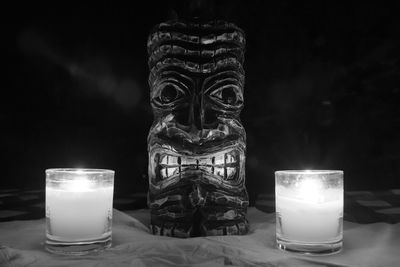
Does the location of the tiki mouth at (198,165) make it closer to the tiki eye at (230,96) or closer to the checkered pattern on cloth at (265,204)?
the tiki eye at (230,96)

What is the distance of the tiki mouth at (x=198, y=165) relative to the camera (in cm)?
132

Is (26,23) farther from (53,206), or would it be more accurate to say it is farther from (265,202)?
(265,202)

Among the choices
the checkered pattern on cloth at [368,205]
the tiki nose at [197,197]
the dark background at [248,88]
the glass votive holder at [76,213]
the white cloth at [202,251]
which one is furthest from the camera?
the dark background at [248,88]

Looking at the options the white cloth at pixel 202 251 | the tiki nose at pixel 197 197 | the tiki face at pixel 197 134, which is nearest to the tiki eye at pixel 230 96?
the tiki face at pixel 197 134

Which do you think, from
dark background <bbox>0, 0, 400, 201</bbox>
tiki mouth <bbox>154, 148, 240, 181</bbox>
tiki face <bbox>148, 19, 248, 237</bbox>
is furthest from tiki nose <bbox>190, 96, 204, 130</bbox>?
dark background <bbox>0, 0, 400, 201</bbox>

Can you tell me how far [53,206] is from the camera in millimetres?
1102

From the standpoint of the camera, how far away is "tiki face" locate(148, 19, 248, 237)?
1.30 metres

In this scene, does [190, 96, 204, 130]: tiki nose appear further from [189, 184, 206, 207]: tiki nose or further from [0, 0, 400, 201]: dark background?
[0, 0, 400, 201]: dark background

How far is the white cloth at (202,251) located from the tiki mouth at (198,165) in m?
0.20

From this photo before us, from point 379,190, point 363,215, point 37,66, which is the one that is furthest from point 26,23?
point 379,190

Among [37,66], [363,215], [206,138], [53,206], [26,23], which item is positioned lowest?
[363,215]

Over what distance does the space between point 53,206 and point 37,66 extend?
3.57 feet

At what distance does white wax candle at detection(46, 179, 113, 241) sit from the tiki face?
0.27 m

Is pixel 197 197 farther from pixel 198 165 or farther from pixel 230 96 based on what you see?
pixel 230 96
